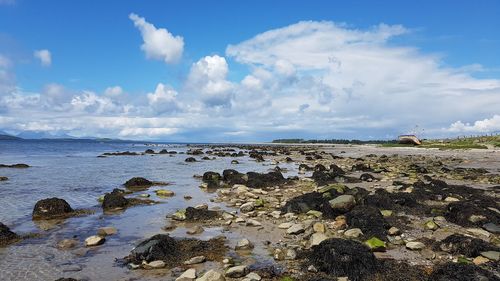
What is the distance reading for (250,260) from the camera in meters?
9.12

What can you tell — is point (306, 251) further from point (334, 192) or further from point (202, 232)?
point (334, 192)

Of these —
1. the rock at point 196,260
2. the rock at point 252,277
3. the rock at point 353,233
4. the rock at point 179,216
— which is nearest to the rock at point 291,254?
the rock at point 252,277

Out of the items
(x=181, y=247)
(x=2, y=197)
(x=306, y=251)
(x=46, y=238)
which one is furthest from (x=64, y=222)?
(x=306, y=251)

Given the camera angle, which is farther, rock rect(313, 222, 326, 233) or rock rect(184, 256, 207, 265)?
rock rect(313, 222, 326, 233)

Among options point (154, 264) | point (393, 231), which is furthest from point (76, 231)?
point (393, 231)

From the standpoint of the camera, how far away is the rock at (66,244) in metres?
10.2

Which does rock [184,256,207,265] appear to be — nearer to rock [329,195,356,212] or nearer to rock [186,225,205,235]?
rock [186,225,205,235]

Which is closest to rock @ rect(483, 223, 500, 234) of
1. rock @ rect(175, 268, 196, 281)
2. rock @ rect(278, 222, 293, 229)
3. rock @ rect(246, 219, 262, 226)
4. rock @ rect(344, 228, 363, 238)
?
rock @ rect(344, 228, 363, 238)

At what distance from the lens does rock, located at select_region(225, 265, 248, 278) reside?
8028 mm

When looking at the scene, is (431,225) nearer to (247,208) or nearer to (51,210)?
(247,208)

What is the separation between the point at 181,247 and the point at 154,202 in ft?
25.9

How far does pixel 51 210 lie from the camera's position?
46.7 feet

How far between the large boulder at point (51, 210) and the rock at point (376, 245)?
1088 cm

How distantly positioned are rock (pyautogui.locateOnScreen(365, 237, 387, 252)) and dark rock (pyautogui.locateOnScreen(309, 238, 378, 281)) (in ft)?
3.81
